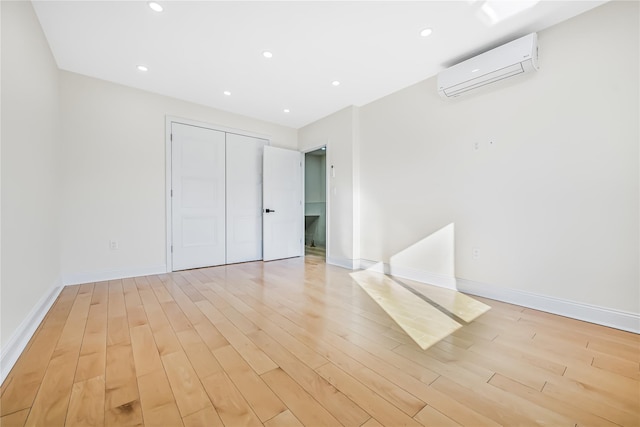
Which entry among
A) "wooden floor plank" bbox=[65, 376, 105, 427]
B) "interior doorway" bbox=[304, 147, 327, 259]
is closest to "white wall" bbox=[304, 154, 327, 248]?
"interior doorway" bbox=[304, 147, 327, 259]

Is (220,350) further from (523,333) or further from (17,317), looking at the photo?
(523,333)

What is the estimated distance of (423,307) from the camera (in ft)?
7.91

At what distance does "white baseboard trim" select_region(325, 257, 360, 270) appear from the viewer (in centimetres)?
401

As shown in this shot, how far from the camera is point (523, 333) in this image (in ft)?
6.31

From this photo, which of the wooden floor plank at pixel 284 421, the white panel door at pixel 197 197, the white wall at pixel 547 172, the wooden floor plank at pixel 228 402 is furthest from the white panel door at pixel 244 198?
the wooden floor plank at pixel 284 421

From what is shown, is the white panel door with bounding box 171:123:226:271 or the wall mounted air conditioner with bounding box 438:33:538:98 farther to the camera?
the white panel door with bounding box 171:123:226:271

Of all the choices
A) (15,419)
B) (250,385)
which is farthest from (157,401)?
(15,419)

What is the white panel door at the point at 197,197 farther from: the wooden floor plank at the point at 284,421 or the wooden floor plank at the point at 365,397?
the wooden floor plank at the point at 284,421

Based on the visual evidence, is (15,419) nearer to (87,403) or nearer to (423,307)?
(87,403)

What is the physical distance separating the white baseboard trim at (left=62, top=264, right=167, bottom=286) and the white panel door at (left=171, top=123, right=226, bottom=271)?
0.80 feet

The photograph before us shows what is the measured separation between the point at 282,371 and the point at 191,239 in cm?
304

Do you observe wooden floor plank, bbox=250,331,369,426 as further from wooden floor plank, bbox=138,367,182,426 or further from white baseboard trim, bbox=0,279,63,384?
white baseboard trim, bbox=0,279,63,384

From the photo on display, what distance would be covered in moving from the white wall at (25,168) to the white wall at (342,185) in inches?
133

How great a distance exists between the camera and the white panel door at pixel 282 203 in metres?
4.56
